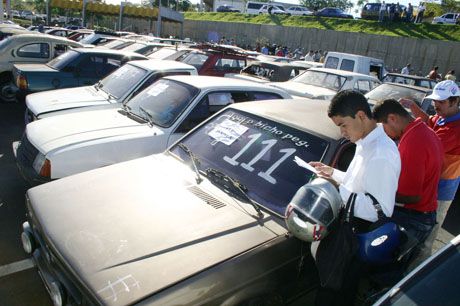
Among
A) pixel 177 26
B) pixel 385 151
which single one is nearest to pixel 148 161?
pixel 385 151

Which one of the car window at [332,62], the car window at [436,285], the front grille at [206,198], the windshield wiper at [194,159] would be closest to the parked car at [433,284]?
the car window at [436,285]

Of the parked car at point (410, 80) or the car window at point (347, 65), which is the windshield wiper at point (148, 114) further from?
the car window at point (347, 65)

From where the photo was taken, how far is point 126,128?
14.0 ft

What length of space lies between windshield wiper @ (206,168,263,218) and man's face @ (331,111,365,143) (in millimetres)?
753

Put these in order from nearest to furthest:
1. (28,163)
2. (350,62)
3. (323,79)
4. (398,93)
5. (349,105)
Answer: (349,105), (28,163), (398,93), (323,79), (350,62)

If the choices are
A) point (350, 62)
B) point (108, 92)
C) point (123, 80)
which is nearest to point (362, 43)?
point (350, 62)

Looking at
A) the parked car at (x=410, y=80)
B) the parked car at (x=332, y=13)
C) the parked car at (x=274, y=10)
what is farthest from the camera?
the parked car at (x=274, y=10)

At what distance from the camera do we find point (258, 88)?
16.3ft

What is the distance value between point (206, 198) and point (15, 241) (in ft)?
7.56

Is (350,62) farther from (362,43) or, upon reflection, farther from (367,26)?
(367,26)

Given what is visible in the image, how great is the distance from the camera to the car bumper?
3645 mm

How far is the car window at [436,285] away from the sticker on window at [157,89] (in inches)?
150

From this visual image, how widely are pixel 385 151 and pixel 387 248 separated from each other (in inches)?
22.5

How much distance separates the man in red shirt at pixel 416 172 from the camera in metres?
2.45
